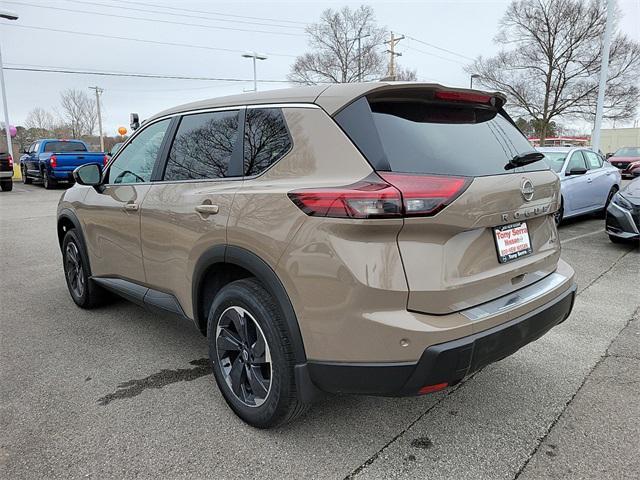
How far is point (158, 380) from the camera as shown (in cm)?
321

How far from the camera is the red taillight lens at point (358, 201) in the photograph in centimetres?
200

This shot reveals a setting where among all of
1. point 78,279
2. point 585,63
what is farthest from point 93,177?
point 585,63

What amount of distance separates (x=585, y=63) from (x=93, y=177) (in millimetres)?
32001

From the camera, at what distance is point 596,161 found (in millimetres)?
10180

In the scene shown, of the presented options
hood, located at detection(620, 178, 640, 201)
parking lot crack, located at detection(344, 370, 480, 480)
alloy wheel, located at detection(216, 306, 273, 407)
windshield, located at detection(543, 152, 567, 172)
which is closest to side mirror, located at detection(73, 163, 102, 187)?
alloy wheel, located at detection(216, 306, 273, 407)

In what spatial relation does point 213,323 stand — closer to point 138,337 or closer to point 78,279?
point 138,337

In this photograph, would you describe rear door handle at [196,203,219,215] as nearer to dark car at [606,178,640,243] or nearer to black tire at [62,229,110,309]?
black tire at [62,229,110,309]

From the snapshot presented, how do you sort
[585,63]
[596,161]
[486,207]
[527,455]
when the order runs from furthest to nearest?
[585,63] < [596,161] < [527,455] < [486,207]

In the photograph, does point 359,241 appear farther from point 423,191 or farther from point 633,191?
point 633,191

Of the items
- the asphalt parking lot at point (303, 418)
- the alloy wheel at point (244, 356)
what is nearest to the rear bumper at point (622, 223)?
the asphalt parking lot at point (303, 418)

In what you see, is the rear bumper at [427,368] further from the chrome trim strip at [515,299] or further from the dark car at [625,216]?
the dark car at [625,216]

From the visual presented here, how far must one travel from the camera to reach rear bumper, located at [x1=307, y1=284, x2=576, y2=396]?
6.68 ft

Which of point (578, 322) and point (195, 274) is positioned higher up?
point (195, 274)

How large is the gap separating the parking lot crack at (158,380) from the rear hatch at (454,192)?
1880 mm
